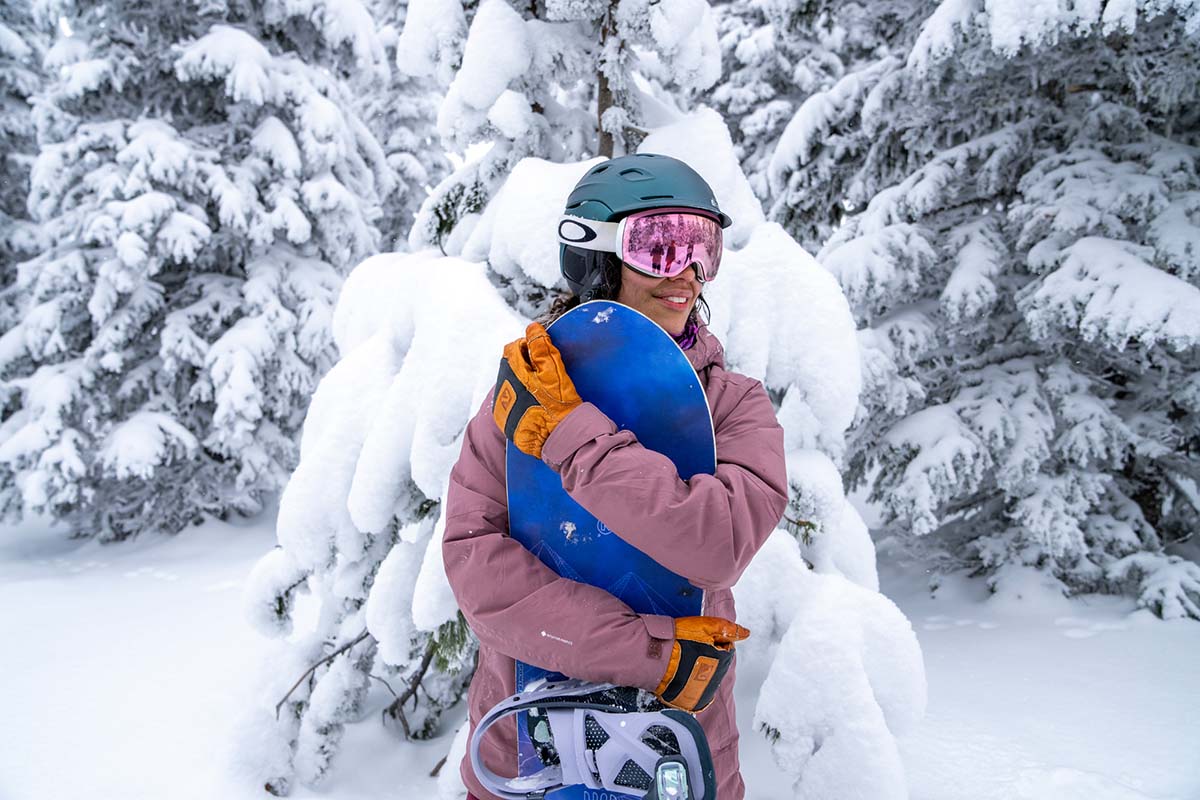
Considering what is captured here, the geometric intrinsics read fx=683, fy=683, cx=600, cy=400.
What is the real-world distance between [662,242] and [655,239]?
0.07 feet

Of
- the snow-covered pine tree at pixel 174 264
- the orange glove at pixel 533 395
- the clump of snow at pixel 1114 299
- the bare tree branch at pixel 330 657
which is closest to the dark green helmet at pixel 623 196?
the orange glove at pixel 533 395

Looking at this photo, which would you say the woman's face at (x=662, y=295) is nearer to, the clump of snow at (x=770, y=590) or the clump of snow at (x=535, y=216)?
the clump of snow at (x=535, y=216)

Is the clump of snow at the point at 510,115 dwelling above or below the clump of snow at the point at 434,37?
below

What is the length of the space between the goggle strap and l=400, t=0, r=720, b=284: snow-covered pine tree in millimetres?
1575

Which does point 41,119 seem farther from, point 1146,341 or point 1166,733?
point 1166,733

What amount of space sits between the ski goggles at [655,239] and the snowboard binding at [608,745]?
1.08m

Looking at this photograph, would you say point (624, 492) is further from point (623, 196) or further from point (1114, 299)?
point (1114, 299)

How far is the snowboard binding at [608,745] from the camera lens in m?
1.51

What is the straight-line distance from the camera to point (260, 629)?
3.70 metres

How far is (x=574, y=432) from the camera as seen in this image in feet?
4.93

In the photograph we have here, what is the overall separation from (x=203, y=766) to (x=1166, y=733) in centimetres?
555

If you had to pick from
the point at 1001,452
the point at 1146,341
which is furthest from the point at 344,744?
the point at 1146,341

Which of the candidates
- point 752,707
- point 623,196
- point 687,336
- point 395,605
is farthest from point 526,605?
point 752,707

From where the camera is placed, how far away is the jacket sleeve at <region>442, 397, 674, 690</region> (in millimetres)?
1561
